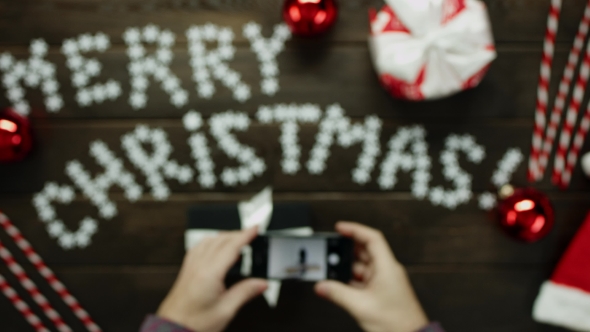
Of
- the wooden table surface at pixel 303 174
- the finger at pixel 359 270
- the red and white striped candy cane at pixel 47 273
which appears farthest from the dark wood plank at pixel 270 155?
the finger at pixel 359 270

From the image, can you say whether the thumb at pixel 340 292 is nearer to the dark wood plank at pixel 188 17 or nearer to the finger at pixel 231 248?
the finger at pixel 231 248

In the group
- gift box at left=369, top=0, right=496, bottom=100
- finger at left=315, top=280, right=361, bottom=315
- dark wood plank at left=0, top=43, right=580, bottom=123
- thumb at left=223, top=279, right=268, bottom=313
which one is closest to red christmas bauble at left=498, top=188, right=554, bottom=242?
dark wood plank at left=0, top=43, right=580, bottom=123

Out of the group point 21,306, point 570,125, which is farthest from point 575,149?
point 21,306

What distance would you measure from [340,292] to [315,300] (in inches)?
10.9

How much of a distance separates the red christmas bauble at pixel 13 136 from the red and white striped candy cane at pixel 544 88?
136 cm

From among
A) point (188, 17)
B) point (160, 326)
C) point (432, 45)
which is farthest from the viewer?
point (188, 17)

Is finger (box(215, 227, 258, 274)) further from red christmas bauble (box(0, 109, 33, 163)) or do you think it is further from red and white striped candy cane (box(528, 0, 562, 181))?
red and white striped candy cane (box(528, 0, 562, 181))

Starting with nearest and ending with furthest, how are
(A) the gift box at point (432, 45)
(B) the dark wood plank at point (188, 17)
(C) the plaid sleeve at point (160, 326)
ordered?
1. (C) the plaid sleeve at point (160, 326)
2. (A) the gift box at point (432, 45)
3. (B) the dark wood plank at point (188, 17)

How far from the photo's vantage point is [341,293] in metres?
1.01

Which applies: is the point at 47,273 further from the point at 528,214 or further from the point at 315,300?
the point at 528,214

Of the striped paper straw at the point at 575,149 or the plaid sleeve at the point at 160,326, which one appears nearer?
the plaid sleeve at the point at 160,326

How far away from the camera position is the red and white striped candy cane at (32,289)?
125cm

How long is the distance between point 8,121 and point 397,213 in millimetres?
1048

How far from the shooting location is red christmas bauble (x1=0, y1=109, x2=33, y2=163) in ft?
3.70
